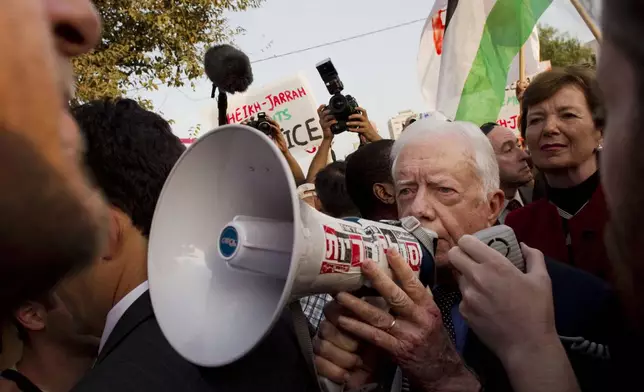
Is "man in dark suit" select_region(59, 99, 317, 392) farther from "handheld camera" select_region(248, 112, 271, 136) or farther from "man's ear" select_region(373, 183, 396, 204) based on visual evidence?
"handheld camera" select_region(248, 112, 271, 136)

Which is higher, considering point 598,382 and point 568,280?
point 568,280

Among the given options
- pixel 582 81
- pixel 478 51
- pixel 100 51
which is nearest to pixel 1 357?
pixel 582 81

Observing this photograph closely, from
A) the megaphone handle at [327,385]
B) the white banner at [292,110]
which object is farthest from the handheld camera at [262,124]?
the megaphone handle at [327,385]

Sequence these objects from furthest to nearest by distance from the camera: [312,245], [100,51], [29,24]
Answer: [100,51], [312,245], [29,24]

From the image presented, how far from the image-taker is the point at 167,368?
3.67ft

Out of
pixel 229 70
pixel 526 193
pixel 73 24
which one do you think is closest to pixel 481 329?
pixel 73 24

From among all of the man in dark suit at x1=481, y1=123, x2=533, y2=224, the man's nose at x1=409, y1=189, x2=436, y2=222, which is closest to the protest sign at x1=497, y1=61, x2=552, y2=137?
the man in dark suit at x1=481, y1=123, x2=533, y2=224

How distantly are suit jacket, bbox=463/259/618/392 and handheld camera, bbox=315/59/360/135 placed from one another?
102 inches

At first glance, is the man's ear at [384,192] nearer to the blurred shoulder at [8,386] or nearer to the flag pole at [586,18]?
the blurred shoulder at [8,386]

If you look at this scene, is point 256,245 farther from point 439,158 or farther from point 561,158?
point 561,158

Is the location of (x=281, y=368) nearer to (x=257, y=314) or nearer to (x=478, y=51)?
(x=257, y=314)

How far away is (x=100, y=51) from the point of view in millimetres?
8102

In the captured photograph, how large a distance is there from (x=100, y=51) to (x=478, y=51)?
18.3 ft

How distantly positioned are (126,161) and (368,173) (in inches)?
60.4
